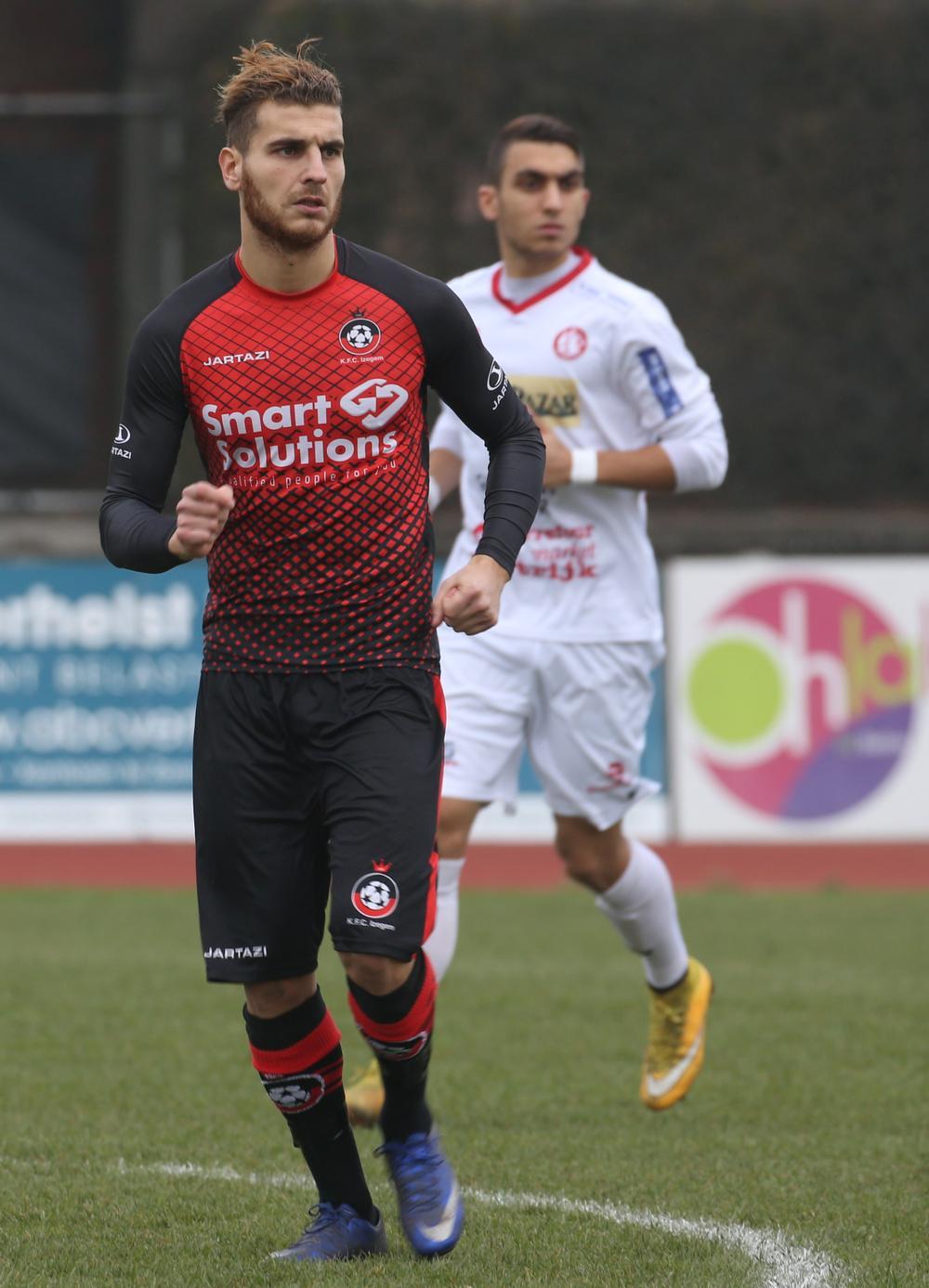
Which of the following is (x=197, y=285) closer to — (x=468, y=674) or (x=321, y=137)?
(x=321, y=137)

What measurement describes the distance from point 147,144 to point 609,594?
12.5 metres

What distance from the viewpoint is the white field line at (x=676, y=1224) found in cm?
419

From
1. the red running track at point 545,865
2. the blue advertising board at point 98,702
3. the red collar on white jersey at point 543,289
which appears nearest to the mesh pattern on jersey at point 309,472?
the red collar on white jersey at point 543,289

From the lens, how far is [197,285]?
173 inches

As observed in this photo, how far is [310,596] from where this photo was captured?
4340 millimetres

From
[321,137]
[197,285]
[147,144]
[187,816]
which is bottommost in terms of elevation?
[187,816]

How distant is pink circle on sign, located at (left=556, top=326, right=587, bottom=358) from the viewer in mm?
6160

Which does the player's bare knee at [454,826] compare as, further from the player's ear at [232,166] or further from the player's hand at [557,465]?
the player's ear at [232,166]

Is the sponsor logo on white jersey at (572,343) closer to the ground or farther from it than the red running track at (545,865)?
farther from it

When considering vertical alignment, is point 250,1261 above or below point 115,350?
below

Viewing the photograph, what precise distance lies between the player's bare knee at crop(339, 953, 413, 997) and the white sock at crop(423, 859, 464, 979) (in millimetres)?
1587

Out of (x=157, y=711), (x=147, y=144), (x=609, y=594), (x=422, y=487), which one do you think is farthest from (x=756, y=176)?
(x=422, y=487)

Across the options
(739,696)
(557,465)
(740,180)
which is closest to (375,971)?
(557,465)

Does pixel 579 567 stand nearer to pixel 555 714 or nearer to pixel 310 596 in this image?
pixel 555 714
